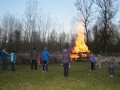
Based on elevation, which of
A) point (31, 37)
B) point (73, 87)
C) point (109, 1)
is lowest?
point (73, 87)

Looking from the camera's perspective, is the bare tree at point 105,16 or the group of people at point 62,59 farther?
the bare tree at point 105,16

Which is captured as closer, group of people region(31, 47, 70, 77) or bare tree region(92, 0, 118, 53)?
group of people region(31, 47, 70, 77)

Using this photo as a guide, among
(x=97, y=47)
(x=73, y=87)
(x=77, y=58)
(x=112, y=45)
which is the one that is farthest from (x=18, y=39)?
(x=73, y=87)

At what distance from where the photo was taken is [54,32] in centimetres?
8069

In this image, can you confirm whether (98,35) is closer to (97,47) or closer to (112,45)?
(97,47)

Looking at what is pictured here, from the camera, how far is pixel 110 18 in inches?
2662

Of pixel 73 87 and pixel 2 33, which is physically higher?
pixel 2 33

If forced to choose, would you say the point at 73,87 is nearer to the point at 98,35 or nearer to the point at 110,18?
the point at 110,18

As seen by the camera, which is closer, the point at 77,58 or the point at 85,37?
the point at 77,58

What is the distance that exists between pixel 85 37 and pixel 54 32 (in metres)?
12.4

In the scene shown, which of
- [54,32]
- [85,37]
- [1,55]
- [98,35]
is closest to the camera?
[1,55]

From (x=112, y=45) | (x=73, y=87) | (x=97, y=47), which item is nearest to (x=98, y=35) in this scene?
(x=97, y=47)

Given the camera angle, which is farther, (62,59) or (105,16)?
(105,16)

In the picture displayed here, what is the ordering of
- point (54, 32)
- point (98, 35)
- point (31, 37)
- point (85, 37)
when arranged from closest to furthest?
1. point (31, 37)
2. point (85, 37)
3. point (98, 35)
4. point (54, 32)
